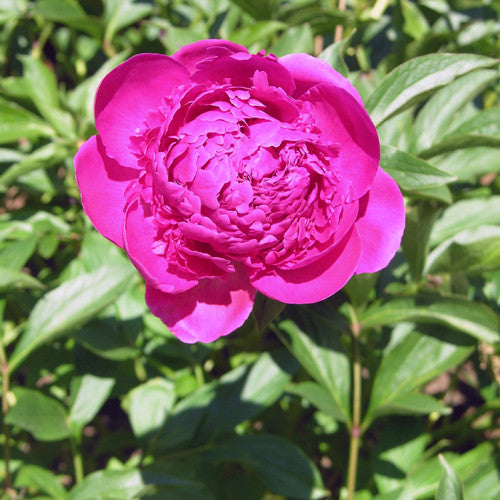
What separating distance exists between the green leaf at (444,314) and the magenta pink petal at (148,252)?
36 cm

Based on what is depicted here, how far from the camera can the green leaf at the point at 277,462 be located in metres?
0.90

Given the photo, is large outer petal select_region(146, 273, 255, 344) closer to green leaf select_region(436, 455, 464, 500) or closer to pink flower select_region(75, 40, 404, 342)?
pink flower select_region(75, 40, 404, 342)

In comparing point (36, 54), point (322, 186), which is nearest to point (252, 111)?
point (322, 186)

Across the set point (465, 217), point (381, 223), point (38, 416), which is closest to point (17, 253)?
point (38, 416)

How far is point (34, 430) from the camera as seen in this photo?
2.97ft

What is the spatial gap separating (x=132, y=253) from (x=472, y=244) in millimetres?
459

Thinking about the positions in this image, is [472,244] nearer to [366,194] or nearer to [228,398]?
[366,194]

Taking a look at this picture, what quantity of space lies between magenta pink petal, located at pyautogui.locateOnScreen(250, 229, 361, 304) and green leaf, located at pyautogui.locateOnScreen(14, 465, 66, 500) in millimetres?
600

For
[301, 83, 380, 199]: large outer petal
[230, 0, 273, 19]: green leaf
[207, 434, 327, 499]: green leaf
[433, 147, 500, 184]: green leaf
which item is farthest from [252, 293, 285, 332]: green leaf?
[230, 0, 273, 19]: green leaf

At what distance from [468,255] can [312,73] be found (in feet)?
1.22

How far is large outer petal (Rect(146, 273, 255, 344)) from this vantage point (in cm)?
62

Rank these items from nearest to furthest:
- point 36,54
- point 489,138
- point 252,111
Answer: point 252,111, point 489,138, point 36,54

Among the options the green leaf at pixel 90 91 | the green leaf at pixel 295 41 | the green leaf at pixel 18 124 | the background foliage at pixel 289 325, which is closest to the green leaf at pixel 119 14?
the background foliage at pixel 289 325

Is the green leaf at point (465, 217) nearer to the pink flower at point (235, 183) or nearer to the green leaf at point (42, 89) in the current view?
the pink flower at point (235, 183)
